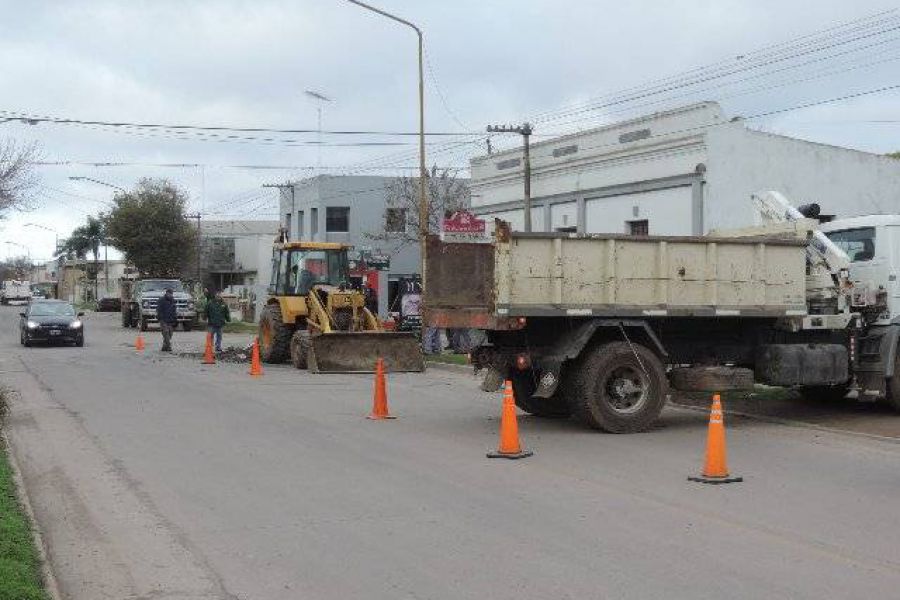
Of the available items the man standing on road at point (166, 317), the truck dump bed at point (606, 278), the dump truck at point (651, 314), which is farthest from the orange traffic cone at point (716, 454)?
the man standing on road at point (166, 317)

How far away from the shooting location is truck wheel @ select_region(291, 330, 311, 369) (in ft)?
75.0

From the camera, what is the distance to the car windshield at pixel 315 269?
24.6 meters

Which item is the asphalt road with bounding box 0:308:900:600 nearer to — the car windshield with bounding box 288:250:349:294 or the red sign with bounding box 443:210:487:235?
the red sign with bounding box 443:210:487:235

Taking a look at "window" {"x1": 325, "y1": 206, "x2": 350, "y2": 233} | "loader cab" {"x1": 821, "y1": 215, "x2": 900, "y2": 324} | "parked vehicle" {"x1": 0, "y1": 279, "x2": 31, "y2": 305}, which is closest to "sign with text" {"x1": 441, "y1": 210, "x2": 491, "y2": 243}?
"loader cab" {"x1": 821, "y1": 215, "x2": 900, "y2": 324}

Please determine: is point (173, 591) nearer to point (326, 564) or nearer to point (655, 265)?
point (326, 564)

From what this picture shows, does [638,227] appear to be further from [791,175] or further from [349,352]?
[349,352]

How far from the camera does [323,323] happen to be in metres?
22.5

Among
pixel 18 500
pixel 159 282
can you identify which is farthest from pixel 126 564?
pixel 159 282

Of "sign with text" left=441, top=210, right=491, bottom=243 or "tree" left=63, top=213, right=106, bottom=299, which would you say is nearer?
"sign with text" left=441, top=210, right=491, bottom=243

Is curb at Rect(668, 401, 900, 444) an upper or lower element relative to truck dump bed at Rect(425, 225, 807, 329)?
lower

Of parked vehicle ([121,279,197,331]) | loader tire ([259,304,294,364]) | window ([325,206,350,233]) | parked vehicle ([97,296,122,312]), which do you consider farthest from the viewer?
parked vehicle ([97,296,122,312])

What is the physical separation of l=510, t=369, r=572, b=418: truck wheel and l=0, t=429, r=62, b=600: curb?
6555 mm

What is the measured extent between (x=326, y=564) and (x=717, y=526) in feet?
9.76

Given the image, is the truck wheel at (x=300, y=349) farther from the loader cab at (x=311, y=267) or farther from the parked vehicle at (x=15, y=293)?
the parked vehicle at (x=15, y=293)
